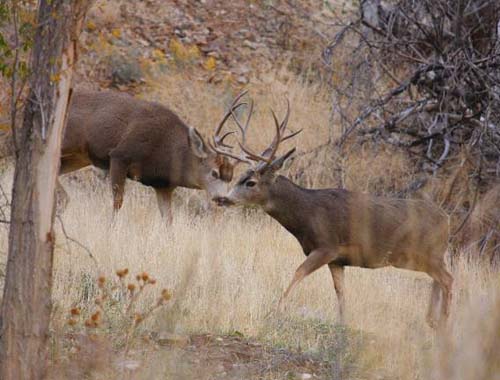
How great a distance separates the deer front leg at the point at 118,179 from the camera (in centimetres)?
1337

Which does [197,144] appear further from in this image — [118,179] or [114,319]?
[114,319]

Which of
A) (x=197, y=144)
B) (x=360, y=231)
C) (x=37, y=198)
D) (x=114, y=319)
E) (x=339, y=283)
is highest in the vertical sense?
(x=197, y=144)

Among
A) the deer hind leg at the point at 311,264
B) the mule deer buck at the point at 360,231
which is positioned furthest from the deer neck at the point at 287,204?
the deer hind leg at the point at 311,264

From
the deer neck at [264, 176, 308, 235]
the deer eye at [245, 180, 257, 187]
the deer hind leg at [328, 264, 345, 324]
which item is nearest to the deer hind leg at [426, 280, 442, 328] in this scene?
the deer hind leg at [328, 264, 345, 324]

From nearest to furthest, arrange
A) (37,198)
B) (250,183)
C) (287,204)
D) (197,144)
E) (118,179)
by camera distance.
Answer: (37,198) < (287,204) < (250,183) < (118,179) < (197,144)

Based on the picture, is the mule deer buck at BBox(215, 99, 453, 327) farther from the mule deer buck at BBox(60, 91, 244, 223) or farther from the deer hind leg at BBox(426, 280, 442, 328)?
the mule deer buck at BBox(60, 91, 244, 223)

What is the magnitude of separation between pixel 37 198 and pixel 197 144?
806 cm

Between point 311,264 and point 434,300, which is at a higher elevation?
point 311,264

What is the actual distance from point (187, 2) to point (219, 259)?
12577 mm

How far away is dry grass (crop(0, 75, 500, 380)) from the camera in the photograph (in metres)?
6.03

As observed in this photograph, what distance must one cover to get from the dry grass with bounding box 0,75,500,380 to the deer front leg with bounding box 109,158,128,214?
333 mm

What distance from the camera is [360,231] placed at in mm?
10398

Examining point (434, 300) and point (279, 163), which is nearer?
point (434, 300)

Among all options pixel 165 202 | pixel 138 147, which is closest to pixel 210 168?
pixel 165 202
